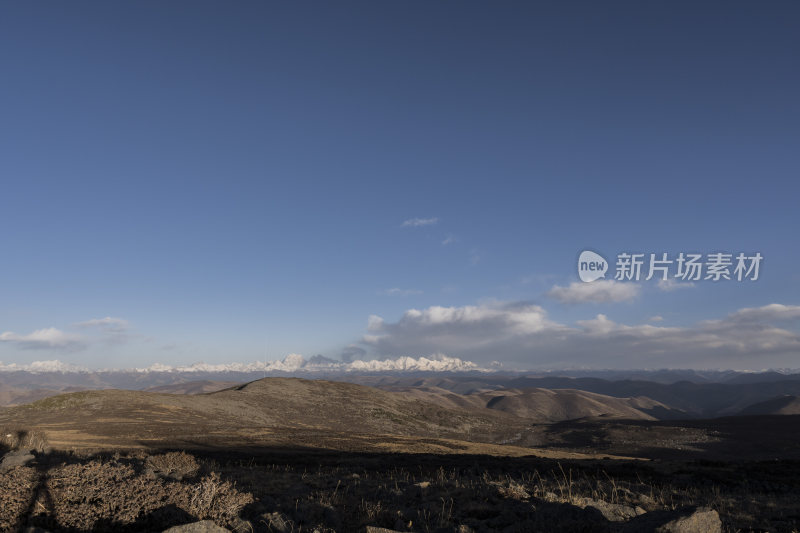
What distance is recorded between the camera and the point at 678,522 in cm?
686

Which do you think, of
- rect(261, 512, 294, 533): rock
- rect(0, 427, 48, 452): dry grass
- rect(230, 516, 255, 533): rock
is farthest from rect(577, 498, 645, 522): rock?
rect(0, 427, 48, 452): dry grass

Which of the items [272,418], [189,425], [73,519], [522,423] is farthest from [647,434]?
[73,519]

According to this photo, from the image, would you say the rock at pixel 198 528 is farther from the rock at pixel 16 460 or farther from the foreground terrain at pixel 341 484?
the rock at pixel 16 460

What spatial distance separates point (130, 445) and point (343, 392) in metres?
96.7

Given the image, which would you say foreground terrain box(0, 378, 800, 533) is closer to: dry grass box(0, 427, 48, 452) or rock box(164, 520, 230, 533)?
dry grass box(0, 427, 48, 452)

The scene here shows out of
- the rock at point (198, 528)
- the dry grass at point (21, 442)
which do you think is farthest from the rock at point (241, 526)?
the dry grass at point (21, 442)

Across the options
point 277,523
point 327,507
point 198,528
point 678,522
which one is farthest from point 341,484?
point 678,522

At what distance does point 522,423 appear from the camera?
124 meters

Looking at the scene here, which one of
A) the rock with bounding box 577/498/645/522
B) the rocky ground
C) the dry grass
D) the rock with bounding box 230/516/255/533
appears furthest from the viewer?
the dry grass

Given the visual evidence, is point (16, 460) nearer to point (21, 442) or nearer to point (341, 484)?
point (21, 442)

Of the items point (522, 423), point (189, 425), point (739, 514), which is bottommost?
point (522, 423)

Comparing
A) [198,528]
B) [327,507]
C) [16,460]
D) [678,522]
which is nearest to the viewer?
[678,522]

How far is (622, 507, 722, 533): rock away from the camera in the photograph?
6.78 m

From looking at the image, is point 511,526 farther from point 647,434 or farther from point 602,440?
point 647,434
